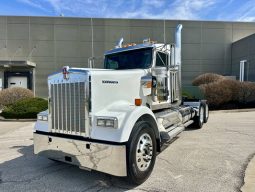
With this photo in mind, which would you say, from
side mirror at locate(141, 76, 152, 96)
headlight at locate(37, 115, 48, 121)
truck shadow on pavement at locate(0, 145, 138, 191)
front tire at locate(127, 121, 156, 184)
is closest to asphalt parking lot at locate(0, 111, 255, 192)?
truck shadow on pavement at locate(0, 145, 138, 191)

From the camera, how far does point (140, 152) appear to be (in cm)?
389

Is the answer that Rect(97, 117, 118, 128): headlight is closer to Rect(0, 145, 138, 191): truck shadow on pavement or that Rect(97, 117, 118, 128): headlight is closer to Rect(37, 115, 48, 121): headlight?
Rect(0, 145, 138, 191): truck shadow on pavement

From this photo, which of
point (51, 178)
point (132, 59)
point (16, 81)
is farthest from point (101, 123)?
point (16, 81)

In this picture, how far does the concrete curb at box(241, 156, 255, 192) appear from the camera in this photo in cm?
366

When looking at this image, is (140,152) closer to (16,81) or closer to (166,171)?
(166,171)

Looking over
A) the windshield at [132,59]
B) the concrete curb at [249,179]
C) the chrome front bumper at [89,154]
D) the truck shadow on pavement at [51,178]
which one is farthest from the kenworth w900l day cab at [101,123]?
the concrete curb at [249,179]

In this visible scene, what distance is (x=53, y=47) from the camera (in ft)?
80.5

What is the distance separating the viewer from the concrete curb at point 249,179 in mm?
3658

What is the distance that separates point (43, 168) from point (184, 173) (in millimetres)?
2903

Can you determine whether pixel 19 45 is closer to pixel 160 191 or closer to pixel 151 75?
pixel 151 75

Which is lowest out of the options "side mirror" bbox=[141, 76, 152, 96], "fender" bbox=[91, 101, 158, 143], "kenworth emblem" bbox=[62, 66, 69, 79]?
"fender" bbox=[91, 101, 158, 143]

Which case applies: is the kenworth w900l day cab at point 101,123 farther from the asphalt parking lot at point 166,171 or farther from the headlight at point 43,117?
the asphalt parking lot at point 166,171

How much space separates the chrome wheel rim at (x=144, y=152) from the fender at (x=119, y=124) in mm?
401

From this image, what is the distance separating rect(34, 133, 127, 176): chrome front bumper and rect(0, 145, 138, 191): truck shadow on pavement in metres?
0.44
